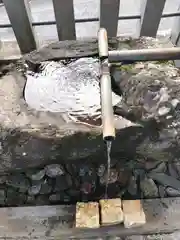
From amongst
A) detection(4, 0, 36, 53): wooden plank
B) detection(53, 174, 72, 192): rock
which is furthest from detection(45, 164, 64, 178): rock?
detection(4, 0, 36, 53): wooden plank

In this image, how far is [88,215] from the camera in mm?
1438

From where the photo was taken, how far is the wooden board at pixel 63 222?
146 centimetres

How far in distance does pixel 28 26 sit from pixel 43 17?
43 cm

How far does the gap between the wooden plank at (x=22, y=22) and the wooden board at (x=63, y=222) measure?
0.79m

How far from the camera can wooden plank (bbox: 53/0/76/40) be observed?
66.9 inches

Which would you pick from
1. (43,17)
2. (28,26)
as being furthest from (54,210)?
(43,17)

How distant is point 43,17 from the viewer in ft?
7.21

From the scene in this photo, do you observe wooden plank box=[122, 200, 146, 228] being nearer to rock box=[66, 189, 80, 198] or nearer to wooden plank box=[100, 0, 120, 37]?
rock box=[66, 189, 80, 198]

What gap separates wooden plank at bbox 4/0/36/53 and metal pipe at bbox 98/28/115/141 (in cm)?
49

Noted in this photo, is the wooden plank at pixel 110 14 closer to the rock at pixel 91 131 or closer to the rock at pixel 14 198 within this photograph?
the rock at pixel 91 131

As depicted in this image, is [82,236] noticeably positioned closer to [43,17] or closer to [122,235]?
[122,235]

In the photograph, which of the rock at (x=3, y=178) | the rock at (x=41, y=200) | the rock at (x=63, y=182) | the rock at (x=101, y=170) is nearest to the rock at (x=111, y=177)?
the rock at (x=101, y=170)

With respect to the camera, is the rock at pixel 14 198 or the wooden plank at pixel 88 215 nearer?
the wooden plank at pixel 88 215

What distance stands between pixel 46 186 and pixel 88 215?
0.83ft
